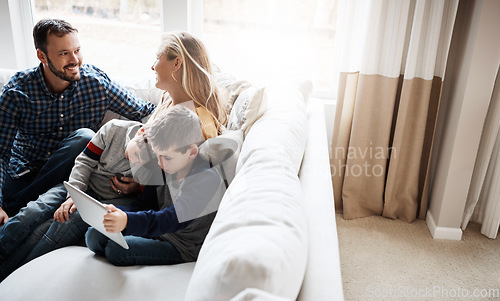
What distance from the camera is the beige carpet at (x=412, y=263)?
1.76 m

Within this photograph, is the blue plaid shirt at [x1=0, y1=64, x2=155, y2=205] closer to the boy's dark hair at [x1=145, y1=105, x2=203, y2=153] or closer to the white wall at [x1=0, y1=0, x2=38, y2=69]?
the boy's dark hair at [x1=145, y1=105, x2=203, y2=153]

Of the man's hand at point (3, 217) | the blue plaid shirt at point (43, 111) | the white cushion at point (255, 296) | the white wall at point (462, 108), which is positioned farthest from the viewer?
the white wall at point (462, 108)

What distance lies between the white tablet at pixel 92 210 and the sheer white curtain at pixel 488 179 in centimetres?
183

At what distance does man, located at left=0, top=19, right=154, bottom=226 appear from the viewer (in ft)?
5.32

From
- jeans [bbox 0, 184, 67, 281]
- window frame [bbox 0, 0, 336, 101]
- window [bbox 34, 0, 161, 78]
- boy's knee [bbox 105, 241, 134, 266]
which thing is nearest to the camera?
boy's knee [bbox 105, 241, 134, 266]

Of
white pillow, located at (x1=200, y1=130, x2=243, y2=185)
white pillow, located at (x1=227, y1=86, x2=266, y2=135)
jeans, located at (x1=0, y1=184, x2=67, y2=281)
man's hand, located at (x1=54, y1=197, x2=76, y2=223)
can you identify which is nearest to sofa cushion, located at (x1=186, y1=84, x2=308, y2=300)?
white pillow, located at (x1=200, y1=130, x2=243, y2=185)

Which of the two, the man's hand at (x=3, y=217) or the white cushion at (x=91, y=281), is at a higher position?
the white cushion at (x=91, y=281)

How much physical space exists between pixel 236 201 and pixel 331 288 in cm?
27

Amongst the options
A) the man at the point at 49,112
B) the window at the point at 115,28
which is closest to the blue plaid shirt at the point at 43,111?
the man at the point at 49,112

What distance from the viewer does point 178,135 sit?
116 centimetres

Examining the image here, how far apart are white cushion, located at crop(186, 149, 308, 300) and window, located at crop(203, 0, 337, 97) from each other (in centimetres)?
160

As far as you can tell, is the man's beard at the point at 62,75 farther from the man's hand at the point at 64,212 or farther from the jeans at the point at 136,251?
A: the jeans at the point at 136,251

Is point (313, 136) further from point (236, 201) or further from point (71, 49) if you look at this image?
point (71, 49)

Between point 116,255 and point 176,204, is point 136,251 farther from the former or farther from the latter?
point 176,204
